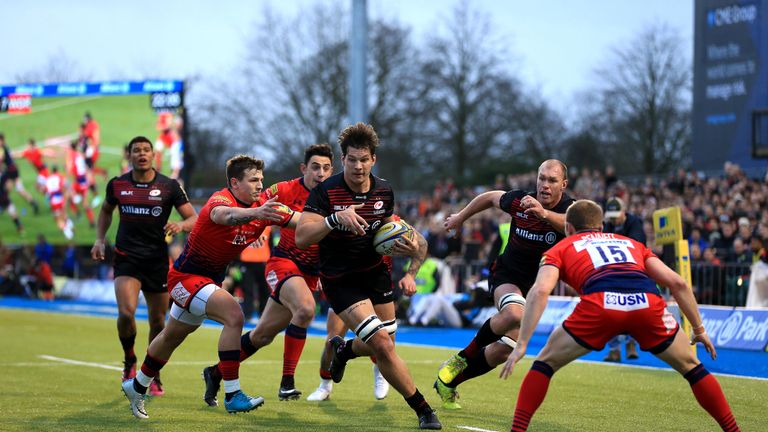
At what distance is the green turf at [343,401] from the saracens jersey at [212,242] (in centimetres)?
122

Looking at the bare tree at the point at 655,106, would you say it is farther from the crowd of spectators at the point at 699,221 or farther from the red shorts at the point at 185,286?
the red shorts at the point at 185,286

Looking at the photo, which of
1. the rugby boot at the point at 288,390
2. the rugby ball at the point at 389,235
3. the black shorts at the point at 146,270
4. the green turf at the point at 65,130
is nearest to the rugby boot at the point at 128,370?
the black shorts at the point at 146,270

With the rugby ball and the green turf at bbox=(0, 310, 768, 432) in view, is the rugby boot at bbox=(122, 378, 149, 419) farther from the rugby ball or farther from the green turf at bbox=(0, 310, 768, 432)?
the rugby ball

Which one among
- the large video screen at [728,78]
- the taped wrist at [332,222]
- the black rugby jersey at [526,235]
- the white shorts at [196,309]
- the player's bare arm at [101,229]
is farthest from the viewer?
the large video screen at [728,78]

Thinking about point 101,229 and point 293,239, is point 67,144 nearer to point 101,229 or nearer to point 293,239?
point 101,229

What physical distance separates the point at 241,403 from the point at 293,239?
1.98m

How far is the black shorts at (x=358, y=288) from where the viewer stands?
27.0ft

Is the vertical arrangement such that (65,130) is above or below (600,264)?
above

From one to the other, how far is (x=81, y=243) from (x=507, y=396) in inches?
969

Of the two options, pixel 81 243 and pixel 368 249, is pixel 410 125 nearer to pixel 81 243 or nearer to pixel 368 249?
pixel 81 243

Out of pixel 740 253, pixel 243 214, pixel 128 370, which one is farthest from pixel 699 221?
pixel 243 214

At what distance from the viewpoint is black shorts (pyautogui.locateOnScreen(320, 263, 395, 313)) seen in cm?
822

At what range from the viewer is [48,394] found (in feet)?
33.5

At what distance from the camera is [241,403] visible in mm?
8555
